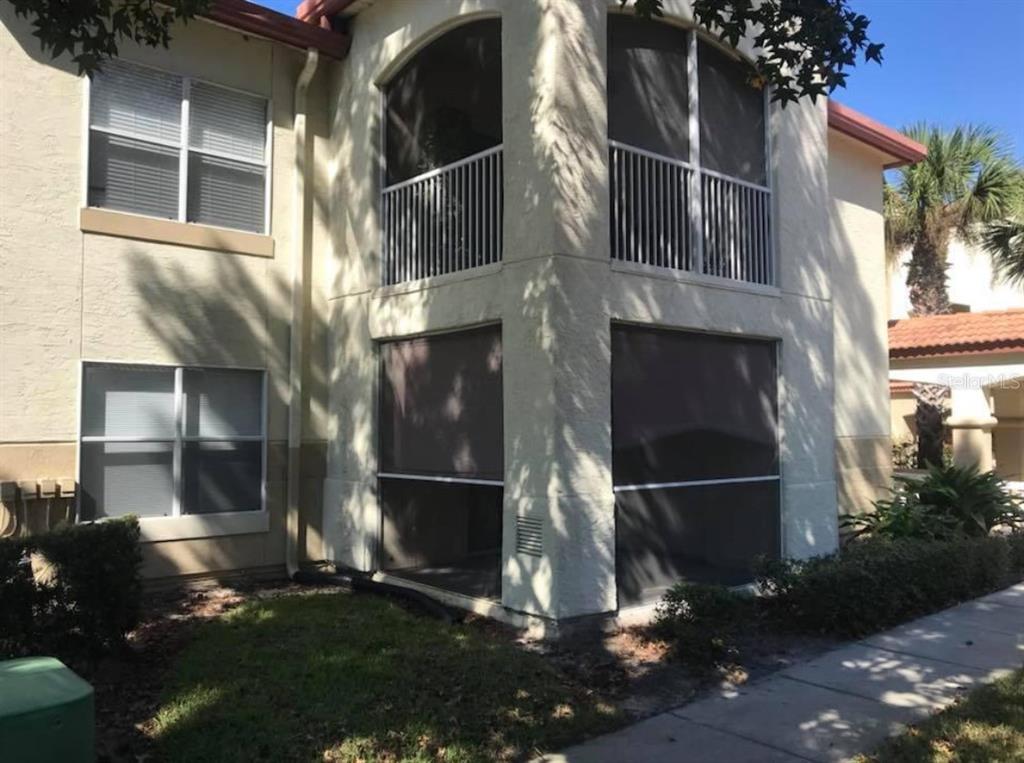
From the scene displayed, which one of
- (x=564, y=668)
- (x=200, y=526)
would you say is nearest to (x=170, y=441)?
(x=200, y=526)

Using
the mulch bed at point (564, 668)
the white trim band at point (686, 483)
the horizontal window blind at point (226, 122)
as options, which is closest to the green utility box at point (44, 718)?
the mulch bed at point (564, 668)

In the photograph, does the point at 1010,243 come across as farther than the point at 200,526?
Yes

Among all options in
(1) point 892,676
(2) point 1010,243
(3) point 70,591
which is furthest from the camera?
(2) point 1010,243

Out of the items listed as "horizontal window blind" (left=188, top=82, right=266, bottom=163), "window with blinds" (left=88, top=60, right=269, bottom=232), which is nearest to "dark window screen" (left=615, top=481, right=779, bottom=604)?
"window with blinds" (left=88, top=60, right=269, bottom=232)

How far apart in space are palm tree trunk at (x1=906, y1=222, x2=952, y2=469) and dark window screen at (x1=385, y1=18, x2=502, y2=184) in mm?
14641

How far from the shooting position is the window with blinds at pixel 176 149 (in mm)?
8555

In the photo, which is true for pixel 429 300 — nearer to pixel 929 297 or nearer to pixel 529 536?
pixel 529 536

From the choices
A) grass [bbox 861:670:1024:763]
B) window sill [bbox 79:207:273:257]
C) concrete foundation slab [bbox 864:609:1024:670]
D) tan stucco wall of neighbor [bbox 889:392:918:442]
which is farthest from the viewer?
tan stucco wall of neighbor [bbox 889:392:918:442]

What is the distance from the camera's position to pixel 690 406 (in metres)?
8.16

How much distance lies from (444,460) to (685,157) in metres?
3.73

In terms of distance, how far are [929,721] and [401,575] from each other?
5.20 metres

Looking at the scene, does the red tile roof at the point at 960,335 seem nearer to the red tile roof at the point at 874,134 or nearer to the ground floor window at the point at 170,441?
the red tile roof at the point at 874,134

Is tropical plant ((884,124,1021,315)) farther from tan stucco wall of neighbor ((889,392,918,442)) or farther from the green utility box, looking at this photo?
the green utility box

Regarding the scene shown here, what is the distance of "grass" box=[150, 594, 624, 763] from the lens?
15.4 feet
